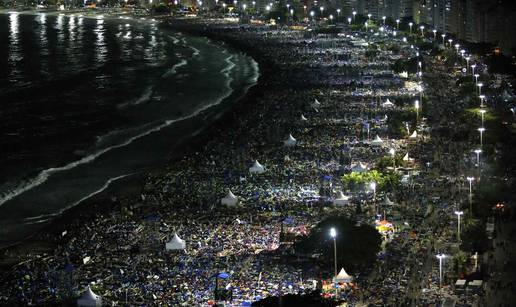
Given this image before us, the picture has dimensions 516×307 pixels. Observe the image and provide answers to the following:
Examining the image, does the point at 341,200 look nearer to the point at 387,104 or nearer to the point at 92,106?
the point at 387,104

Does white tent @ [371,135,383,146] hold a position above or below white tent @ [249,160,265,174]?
above

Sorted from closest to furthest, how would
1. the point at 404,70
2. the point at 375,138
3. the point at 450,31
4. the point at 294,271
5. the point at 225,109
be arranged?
1. the point at 294,271
2. the point at 375,138
3. the point at 225,109
4. the point at 404,70
5. the point at 450,31

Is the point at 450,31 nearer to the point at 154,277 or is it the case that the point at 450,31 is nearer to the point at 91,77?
the point at 91,77

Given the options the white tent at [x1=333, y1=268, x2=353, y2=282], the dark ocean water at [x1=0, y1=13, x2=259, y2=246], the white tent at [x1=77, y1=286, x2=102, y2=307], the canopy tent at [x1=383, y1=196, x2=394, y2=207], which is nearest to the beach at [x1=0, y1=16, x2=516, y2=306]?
the canopy tent at [x1=383, y1=196, x2=394, y2=207]

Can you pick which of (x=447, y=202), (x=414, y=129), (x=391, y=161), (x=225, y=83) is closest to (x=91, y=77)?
(x=225, y=83)

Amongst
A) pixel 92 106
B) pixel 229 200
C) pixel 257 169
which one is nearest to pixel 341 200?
pixel 229 200

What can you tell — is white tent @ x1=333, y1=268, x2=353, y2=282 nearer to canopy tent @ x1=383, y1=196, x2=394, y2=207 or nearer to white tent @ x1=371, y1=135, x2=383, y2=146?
canopy tent @ x1=383, y1=196, x2=394, y2=207

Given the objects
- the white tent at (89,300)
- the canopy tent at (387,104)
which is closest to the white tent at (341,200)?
the white tent at (89,300)
